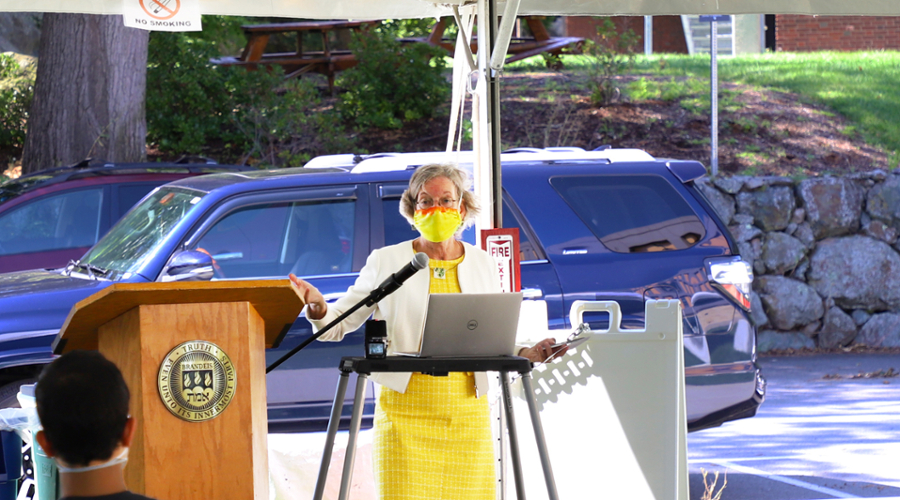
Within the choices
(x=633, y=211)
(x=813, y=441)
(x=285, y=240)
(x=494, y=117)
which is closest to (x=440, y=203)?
(x=494, y=117)

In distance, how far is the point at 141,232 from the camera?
620 centimetres

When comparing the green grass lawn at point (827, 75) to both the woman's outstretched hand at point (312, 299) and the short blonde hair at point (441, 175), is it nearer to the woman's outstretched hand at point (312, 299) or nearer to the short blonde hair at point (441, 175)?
the short blonde hair at point (441, 175)

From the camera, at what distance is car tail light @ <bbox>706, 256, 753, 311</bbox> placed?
6105 mm

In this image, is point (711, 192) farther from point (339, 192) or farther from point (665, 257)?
point (339, 192)

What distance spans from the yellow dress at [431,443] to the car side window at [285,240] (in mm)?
2329

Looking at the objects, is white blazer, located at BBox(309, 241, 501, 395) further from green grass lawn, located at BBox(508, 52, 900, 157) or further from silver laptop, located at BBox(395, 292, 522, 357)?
green grass lawn, located at BBox(508, 52, 900, 157)

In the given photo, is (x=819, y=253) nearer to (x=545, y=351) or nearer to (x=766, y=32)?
(x=545, y=351)

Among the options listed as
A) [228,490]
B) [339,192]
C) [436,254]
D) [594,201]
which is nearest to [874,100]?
[594,201]

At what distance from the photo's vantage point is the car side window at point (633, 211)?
6297 millimetres

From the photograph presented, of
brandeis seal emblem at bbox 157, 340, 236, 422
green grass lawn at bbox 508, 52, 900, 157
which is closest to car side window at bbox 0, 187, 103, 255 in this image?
brandeis seal emblem at bbox 157, 340, 236, 422

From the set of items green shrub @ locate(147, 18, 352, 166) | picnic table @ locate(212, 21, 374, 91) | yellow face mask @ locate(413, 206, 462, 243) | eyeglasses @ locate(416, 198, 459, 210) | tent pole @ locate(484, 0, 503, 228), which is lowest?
yellow face mask @ locate(413, 206, 462, 243)

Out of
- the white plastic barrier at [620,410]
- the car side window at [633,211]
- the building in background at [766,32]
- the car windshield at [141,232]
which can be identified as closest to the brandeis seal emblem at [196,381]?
the white plastic barrier at [620,410]

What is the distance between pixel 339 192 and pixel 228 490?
3.64 metres

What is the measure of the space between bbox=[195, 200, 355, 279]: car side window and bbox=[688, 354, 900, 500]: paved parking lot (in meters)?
2.82
